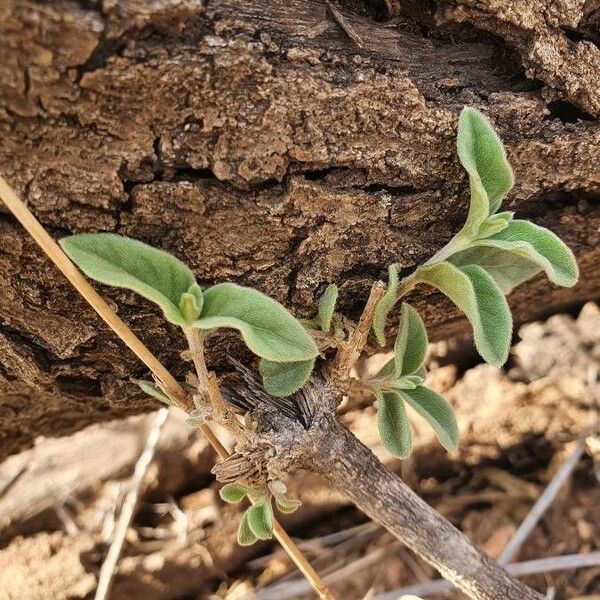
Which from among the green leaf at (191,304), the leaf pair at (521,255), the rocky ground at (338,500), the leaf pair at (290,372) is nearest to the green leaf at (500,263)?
the leaf pair at (521,255)

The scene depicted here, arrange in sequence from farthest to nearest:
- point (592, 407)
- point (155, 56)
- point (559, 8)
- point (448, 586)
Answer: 1. point (592, 407)
2. point (448, 586)
3. point (559, 8)
4. point (155, 56)

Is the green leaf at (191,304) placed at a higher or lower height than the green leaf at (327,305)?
higher

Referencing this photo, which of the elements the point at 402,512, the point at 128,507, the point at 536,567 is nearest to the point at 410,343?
the point at 402,512

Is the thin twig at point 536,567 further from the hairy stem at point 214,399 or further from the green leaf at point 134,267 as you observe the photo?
the green leaf at point 134,267

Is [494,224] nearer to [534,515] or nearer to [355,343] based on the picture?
[355,343]

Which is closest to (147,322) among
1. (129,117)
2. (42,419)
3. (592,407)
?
(129,117)

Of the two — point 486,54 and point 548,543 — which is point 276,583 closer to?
point 548,543
